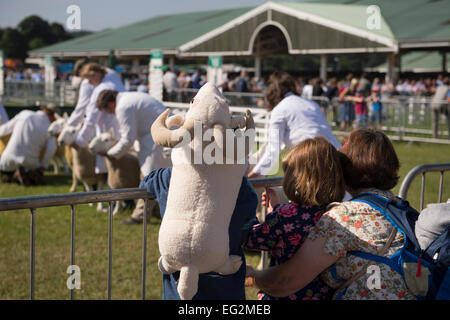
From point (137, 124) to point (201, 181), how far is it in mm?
4622

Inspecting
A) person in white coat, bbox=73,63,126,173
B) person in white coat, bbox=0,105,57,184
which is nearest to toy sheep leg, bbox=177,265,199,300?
person in white coat, bbox=73,63,126,173

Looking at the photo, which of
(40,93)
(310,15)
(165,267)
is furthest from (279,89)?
(40,93)

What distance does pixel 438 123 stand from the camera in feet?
49.4

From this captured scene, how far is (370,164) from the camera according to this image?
9.15 feet

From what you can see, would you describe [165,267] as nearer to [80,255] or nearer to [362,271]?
[362,271]

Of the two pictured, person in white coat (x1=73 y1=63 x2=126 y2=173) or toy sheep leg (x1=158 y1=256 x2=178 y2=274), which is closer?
toy sheep leg (x1=158 y1=256 x2=178 y2=274)

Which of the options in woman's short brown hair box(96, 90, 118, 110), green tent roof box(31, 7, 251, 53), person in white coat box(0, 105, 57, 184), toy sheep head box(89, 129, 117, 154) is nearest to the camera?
woman's short brown hair box(96, 90, 118, 110)

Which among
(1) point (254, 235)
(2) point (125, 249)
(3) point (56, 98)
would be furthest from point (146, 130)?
(3) point (56, 98)

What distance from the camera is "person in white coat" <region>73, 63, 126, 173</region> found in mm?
7828

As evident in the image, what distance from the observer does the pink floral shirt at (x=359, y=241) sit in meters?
2.54

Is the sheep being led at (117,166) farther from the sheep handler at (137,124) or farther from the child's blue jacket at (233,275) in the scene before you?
the child's blue jacket at (233,275)

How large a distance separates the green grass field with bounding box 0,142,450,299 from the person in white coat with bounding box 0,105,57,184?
217 centimetres

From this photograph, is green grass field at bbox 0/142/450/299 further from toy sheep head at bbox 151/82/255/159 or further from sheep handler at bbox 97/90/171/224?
toy sheep head at bbox 151/82/255/159
